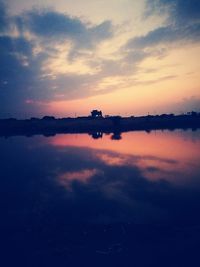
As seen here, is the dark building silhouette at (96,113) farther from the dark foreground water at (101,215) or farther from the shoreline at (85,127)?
the dark foreground water at (101,215)

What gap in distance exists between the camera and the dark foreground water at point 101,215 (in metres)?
9.70

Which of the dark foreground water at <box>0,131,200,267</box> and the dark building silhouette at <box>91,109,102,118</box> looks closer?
the dark foreground water at <box>0,131,200,267</box>

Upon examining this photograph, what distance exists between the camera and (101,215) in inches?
516

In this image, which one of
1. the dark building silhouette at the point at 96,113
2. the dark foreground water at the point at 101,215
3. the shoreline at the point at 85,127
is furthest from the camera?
the dark building silhouette at the point at 96,113

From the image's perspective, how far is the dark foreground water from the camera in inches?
382

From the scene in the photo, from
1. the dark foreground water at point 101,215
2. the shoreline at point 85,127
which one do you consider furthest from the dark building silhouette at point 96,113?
the dark foreground water at point 101,215

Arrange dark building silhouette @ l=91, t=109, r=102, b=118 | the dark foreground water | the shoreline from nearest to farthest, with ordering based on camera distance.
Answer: the dark foreground water → the shoreline → dark building silhouette @ l=91, t=109, r=102, b=118

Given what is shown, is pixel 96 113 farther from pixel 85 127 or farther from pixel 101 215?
pixel 101 215

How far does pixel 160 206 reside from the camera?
45.7 feet

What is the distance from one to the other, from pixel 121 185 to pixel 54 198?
5.07 m

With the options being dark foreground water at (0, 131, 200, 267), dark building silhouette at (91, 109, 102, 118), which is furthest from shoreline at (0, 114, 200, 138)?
dark foreground water at (0, 131, 200, 267)

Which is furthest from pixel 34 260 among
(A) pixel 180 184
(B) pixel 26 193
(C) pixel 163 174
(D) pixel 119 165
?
(D) pixel 119 165

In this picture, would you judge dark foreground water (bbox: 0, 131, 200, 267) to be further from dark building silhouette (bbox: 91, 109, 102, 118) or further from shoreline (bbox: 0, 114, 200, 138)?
dark building silhouette (bbox: 91, 109, 102, 118)

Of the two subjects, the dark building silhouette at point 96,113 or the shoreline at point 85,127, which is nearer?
Answer: the shoreline at point 85,127
